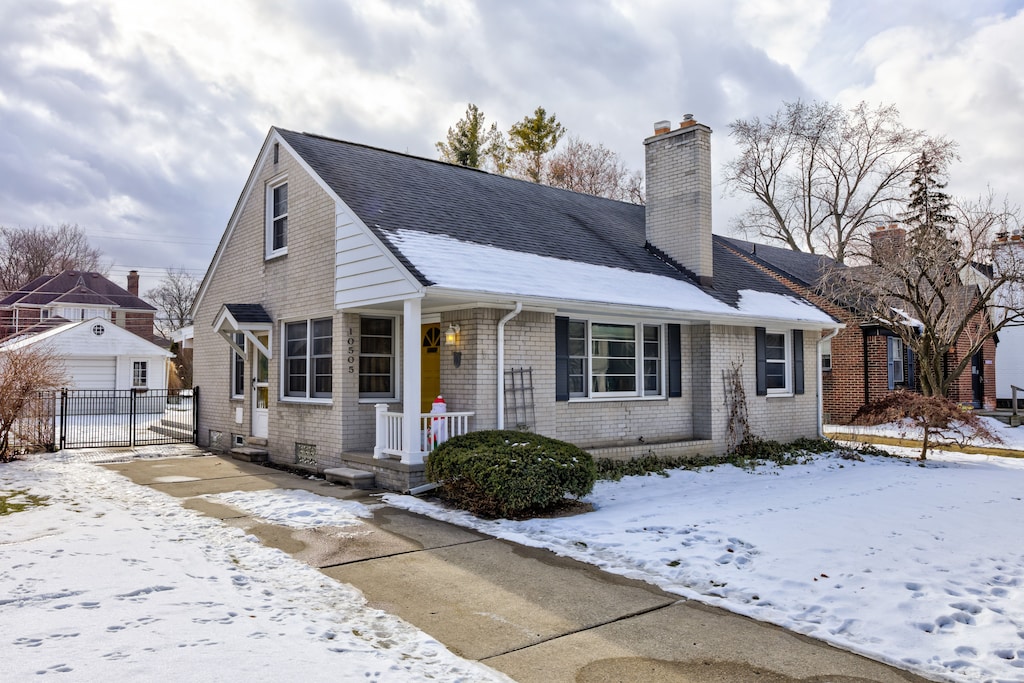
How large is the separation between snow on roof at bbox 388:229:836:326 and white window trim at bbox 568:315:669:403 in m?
0.62

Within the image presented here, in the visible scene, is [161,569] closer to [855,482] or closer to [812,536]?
[812,536]

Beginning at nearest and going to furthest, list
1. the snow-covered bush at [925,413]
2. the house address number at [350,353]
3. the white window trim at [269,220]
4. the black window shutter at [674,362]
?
the house address number at [350,353] → the black window shutter at [674,362] → the white window trim at [269,220] → the snow-covered bush at [925,413]

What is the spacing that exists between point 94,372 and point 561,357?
84.7ft

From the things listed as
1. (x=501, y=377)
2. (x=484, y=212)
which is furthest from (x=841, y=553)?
(x=484, y=212)

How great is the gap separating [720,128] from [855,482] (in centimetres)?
2695

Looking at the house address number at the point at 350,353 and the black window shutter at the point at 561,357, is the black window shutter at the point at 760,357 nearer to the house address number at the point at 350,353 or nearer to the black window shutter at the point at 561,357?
the black window shutter at the point at 561,357

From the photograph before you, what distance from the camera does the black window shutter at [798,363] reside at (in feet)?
48.7

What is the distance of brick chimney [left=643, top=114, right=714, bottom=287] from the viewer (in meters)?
14.0

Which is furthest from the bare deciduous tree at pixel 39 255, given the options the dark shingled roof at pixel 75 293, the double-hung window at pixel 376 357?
the double-hung window at pixel 376 357

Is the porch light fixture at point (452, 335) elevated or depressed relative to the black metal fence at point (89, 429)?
elevated

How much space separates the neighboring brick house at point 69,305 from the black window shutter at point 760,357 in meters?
32.3

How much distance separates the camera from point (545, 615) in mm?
4973

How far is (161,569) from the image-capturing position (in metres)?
5.76

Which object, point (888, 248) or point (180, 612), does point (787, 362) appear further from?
point (180, 612)
